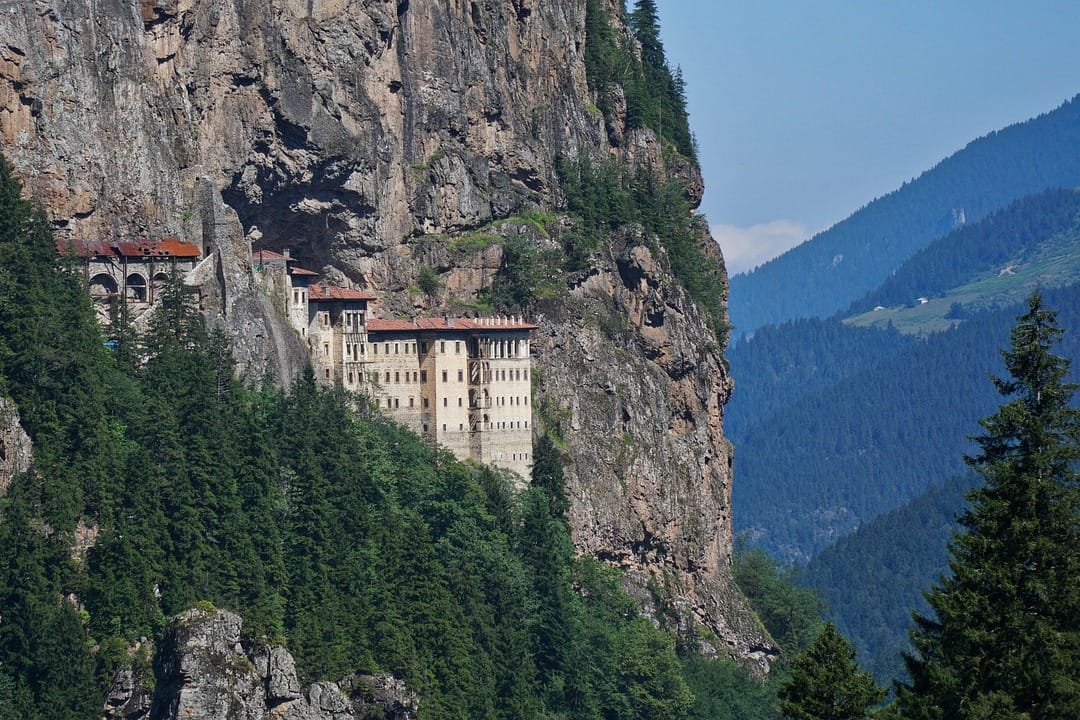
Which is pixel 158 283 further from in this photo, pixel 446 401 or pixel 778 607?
pixel 778 607

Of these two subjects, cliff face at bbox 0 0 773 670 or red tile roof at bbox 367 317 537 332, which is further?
red tile roof at bbox 367 317 537 332

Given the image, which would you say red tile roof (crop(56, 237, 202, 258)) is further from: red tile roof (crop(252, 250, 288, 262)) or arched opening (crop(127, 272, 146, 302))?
red tile roof (crop(252, 250, 288, 262))

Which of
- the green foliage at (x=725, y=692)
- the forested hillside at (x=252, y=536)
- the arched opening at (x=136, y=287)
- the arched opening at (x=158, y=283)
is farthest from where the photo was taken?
the green foliage at (x=725, y=692)

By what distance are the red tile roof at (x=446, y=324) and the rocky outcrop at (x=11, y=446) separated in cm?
2576

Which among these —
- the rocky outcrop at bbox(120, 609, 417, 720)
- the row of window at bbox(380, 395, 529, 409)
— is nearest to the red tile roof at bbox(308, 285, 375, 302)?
the row of window at bbox(380, 395, 529, 409)

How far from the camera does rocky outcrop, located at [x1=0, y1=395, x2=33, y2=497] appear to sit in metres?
85.8

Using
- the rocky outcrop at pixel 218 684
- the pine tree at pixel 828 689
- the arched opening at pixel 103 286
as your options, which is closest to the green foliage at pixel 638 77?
the arched opening at pixel 103 286

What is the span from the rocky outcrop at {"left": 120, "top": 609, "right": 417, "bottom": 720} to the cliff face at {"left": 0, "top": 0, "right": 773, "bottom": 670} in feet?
60.5

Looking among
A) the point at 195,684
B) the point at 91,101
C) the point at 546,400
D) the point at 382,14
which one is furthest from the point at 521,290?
the point at 195,684

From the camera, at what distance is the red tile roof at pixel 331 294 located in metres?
108

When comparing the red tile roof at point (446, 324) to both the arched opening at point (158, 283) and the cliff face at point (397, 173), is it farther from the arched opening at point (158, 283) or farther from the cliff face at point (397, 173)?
the arched opening at point (158, 283)

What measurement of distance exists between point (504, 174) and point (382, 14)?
13.3 metres

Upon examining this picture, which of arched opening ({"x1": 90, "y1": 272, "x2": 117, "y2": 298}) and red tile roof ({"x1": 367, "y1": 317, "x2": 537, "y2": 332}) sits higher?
arched opening ({"x1": 90, "y1": 272, "x2": 117, "y2": 298})

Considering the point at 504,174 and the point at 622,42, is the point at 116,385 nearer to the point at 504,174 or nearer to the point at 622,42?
the point at 504,174
